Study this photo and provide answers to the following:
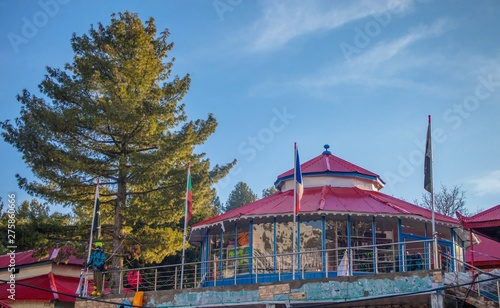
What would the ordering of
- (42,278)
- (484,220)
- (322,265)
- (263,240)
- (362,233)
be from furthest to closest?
(42,278) → (263,240) → (362,233) → (322,265) → (484,220)

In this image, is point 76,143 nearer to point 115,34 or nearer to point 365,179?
point 115,34

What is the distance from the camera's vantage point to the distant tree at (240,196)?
65.6m

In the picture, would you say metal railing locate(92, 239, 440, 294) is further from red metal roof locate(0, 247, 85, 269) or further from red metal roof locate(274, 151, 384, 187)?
red metal roof locate(0, 247, 85, 269)

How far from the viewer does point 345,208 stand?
81.6ft

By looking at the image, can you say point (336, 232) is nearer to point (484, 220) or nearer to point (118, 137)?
point (484, 220)

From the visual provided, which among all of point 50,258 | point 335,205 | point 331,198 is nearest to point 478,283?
point 335,205

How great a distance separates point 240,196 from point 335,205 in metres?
41.5

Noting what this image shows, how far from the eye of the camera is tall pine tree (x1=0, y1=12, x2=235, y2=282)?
29312 millimetres

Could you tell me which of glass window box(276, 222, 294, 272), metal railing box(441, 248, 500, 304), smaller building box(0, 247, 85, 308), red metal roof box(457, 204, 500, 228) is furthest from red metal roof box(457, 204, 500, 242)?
smaller building box(0, 247, 85, 308)

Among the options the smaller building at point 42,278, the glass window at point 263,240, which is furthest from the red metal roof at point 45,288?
the glass window at point 263,240

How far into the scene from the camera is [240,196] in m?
66.4

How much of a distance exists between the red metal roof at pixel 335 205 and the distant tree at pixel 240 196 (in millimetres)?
36871

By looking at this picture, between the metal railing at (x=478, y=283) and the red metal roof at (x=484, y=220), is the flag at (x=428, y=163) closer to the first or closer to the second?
the red metal roof at (x=484, y=220)

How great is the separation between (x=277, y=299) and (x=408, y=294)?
179 inches
